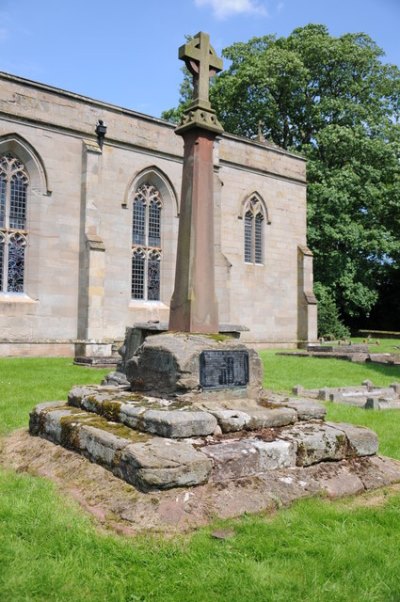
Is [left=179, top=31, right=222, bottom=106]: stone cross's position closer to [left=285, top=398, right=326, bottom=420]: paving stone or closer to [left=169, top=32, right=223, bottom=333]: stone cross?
[left=169, top=32, right=223, bottom=333]: stone cross

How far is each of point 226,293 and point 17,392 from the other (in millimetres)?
11675

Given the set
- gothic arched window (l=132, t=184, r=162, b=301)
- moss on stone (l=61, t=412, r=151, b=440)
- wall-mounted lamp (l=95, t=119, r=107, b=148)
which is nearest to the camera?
moss on stone (l=61, t=412, r=151, b=440)

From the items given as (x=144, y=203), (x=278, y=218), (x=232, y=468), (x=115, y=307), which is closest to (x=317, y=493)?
(x=232, y=468)

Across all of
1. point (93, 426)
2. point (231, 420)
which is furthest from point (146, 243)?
point (231, 420)

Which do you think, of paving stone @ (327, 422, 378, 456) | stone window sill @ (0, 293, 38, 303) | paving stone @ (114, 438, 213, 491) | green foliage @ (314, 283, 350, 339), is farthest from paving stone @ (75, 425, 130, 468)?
green foliage @ (314, 283, 350, 339)

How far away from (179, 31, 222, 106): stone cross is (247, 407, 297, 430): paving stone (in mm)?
3861

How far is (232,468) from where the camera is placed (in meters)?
4.55

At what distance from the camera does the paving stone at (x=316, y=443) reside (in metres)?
5.02

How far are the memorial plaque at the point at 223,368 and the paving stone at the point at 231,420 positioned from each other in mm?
544

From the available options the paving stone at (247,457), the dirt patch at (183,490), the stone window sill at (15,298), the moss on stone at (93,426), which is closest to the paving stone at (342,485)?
the dirt patch at (183,490)

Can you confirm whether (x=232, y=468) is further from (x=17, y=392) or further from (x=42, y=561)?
(x=17, y=392)

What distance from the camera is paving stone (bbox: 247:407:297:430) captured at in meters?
5.34

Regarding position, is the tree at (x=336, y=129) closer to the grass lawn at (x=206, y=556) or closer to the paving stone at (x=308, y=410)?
the paving stone at (x=308, y=410)

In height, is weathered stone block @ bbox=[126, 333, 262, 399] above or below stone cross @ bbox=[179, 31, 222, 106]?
below
